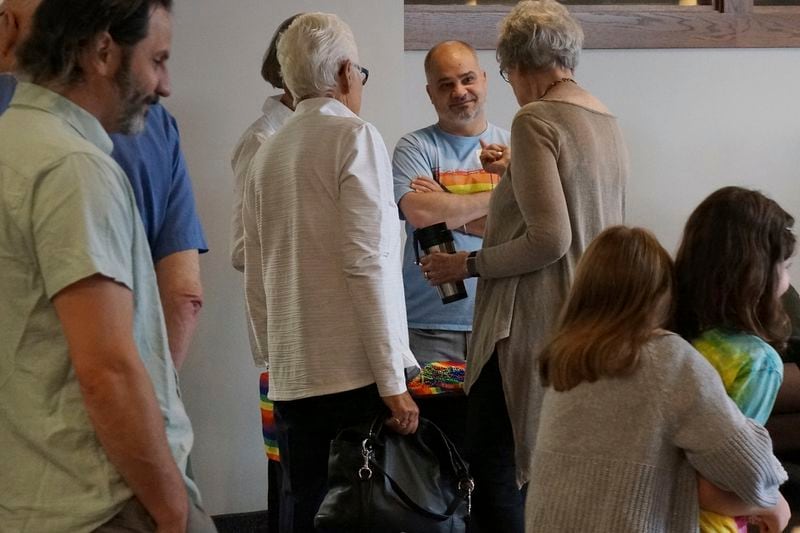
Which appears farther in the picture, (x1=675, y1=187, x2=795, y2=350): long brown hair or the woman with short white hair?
the woman with short white hair

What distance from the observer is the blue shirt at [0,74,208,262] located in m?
1.92

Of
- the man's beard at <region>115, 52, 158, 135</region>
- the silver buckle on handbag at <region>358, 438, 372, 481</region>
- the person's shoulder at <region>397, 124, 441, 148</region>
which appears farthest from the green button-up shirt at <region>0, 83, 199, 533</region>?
the person's shoulder at <region>397, 124, 441, 148</region>

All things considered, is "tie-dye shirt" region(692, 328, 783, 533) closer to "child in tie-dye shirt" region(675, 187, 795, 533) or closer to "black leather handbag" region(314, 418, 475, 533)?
"child in tie-dye shirt" region(675, 187, 795, 533)

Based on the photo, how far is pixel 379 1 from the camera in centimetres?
349

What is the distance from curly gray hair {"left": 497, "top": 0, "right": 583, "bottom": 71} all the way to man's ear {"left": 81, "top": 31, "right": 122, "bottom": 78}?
49.5 inches

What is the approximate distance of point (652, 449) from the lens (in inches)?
67.1

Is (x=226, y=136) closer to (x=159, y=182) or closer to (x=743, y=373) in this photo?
(x=159, y=182)

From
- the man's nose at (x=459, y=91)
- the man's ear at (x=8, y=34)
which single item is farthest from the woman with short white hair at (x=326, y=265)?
the man's nose at (x=459, y=91)

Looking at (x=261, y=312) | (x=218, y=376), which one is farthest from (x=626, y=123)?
(x=261, y=312)

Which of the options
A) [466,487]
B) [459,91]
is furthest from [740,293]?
[459,91]

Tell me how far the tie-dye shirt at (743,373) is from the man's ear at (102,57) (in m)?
1.08

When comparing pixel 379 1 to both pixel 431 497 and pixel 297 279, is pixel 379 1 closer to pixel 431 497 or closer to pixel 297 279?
pixel 297 279

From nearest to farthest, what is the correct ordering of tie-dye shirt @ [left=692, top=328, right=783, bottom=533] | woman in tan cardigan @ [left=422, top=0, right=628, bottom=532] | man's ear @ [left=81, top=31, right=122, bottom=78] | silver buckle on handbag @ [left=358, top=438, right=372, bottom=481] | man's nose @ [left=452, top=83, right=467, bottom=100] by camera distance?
man's ear @ [left=81, top=31, right=122, bottom=78] → tie-dye shirt @ [left=692, top=328, right=783, bottom=533] → silver buckle on handbag @ [left=358, top=438, right=372, bottom=481] → woman in tan cardigan @ [left=422, top=0, right=628, bottom=532] → man's nose @ [left=452, top=83, right=467, bottom=100]

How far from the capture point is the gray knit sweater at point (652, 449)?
167 centimetres
